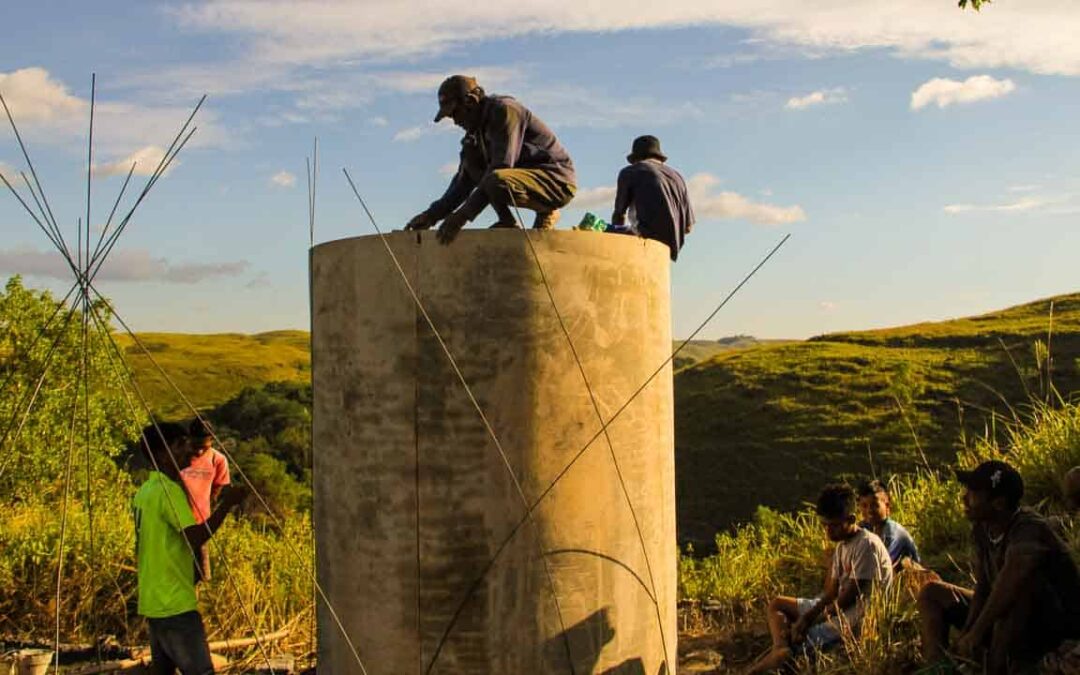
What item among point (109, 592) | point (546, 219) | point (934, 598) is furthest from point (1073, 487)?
point (109, 592)

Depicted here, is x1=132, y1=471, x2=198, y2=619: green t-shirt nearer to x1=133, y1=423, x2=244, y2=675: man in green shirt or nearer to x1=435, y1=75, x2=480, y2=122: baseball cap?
x1=133, y1=423, x2=244, y2=675: man in green shirt

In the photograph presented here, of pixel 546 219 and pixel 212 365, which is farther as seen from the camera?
pixel 212 365

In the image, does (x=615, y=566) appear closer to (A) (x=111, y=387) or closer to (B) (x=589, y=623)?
(B) (x=589, y=623)

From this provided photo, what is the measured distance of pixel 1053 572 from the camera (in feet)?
14.0

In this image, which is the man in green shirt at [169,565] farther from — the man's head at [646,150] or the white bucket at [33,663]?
the man's head at [646,150]

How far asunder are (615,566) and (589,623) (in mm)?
253

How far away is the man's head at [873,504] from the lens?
5945 mm

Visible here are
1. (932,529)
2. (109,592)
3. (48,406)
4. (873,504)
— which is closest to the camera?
(873,504)

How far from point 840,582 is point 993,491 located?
4.38 ft

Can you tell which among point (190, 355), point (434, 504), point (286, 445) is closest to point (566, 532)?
point (434, 504)

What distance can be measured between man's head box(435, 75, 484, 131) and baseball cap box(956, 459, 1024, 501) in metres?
2.78

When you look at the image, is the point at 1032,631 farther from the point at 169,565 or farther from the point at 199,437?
the point at 199,437

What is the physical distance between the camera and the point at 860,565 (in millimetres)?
5328

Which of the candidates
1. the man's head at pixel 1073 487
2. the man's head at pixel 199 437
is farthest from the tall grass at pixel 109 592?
the man's head at pixel 1073 487
